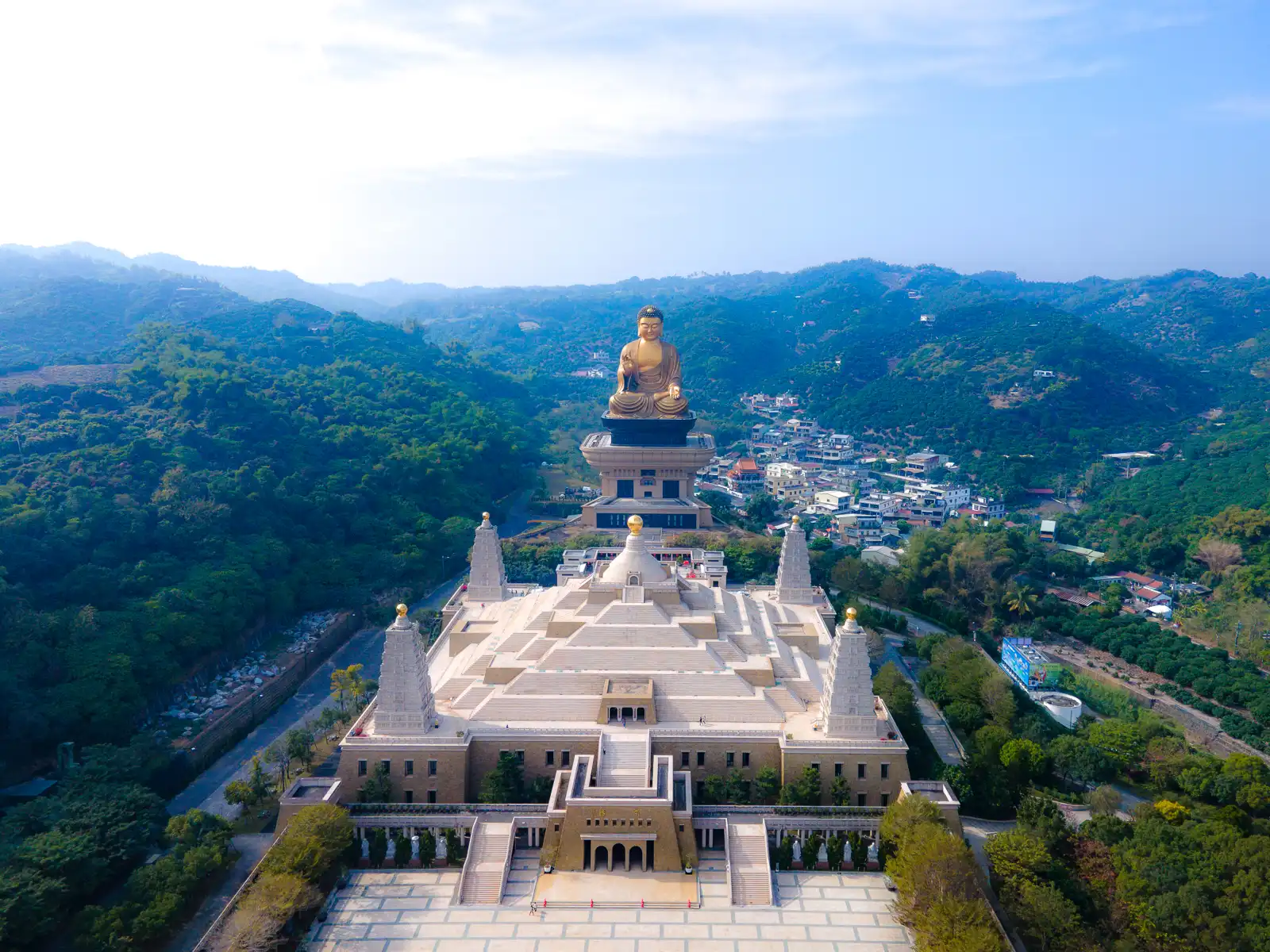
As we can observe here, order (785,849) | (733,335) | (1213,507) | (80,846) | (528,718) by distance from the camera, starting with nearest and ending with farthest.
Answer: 1. (80,846)
2. (785,849)
3. (528,718)
4. (1213,507)
5. (733,335)

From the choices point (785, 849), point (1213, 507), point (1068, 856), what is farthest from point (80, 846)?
point (1213, 507)

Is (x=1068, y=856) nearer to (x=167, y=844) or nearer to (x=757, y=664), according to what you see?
(x=757, y=664)

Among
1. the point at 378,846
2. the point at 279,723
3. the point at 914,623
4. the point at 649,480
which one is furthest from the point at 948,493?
the point at 378,846

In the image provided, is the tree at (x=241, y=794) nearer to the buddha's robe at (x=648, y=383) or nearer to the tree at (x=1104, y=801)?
the tree at (x=1104, y=801)

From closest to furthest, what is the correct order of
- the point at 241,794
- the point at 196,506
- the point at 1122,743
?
the point at 241,794 < the point at 1122,743 < the point at 196,506

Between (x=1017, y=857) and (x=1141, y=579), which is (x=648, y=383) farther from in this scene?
(x=1017, y=857)

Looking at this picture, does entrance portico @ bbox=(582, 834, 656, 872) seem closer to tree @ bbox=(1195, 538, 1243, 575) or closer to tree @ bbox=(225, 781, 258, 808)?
tree @ bbox=(225, 781, 258, 808)

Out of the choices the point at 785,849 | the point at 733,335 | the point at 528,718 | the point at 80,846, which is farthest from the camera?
the point at 733,335

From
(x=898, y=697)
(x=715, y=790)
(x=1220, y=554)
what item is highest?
(x=1220, y=554)
